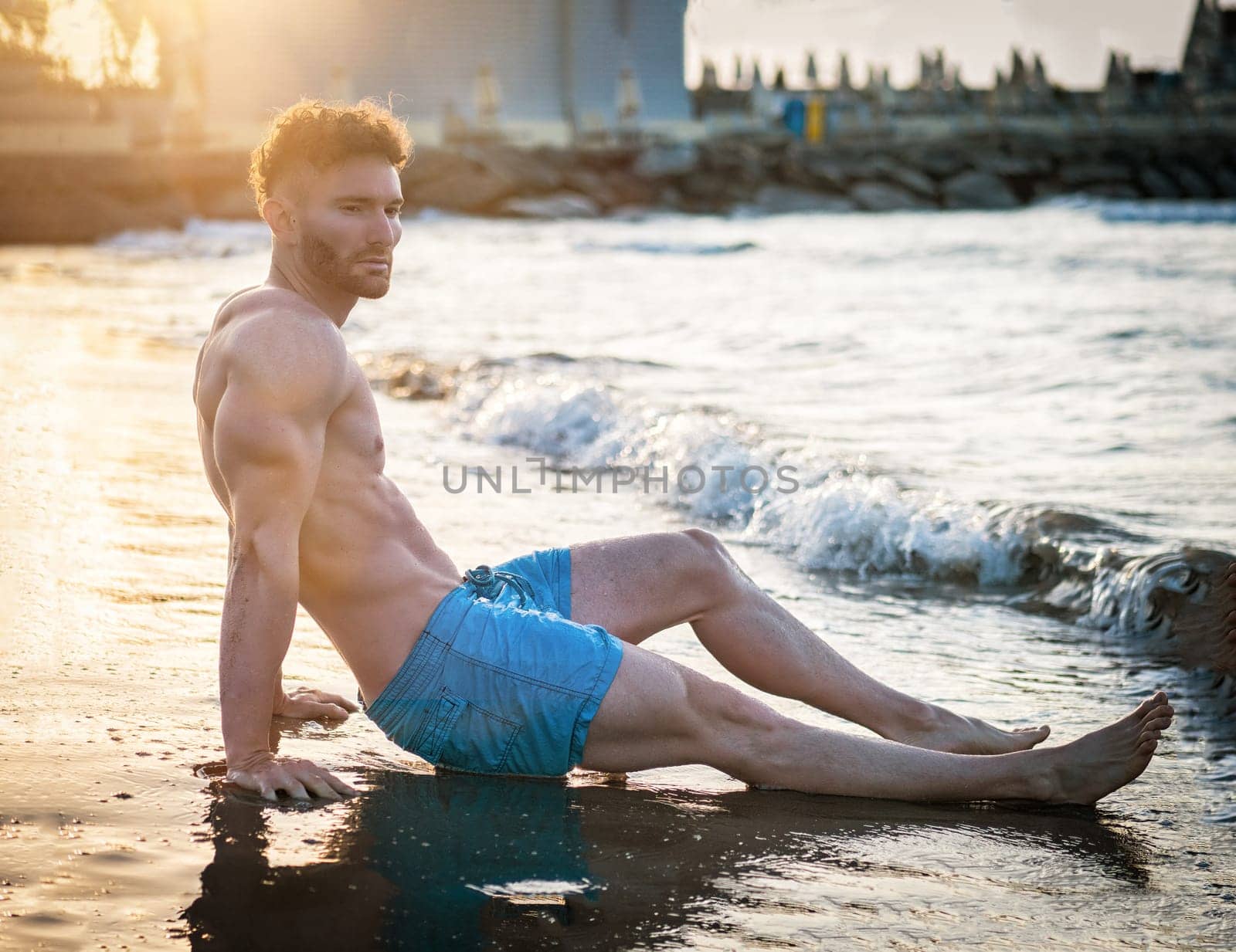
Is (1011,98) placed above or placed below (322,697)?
above

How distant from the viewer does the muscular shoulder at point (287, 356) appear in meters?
2.60

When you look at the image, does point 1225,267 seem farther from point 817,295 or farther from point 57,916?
point 57,916

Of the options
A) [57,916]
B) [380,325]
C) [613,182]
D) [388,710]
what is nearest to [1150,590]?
[388,710]

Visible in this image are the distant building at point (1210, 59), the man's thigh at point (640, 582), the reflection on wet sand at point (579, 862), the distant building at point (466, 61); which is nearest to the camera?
the reflection on wet sand at point (579, 862)

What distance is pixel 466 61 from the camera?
1964 inches

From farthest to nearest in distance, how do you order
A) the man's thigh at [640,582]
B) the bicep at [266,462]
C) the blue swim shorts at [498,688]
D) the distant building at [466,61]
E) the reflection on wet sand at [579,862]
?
the distant building at [466,61]
the man's thigh at [640,582]
the blue swim shorts at [498,688]
the bicep at [266,462]
the reflection on wet sand at [579,862]

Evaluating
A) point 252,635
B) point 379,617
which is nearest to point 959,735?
point 379,617

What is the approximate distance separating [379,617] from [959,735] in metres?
1.34

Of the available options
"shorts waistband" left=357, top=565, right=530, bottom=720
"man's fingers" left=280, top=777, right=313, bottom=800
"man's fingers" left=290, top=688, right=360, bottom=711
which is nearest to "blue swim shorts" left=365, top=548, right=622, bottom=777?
"shorts waistband" left=357, top=565, right=530, bottom=720

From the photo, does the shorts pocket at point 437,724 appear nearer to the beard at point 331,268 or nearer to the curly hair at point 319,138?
the beard at point 331,268

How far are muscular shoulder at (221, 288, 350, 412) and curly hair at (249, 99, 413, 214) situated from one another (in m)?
0.24

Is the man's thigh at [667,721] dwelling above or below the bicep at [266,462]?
below

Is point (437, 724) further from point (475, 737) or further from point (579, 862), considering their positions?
point (579, 862)

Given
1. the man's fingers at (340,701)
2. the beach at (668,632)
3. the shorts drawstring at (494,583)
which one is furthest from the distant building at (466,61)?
the shorts drawstring at (494,583)
